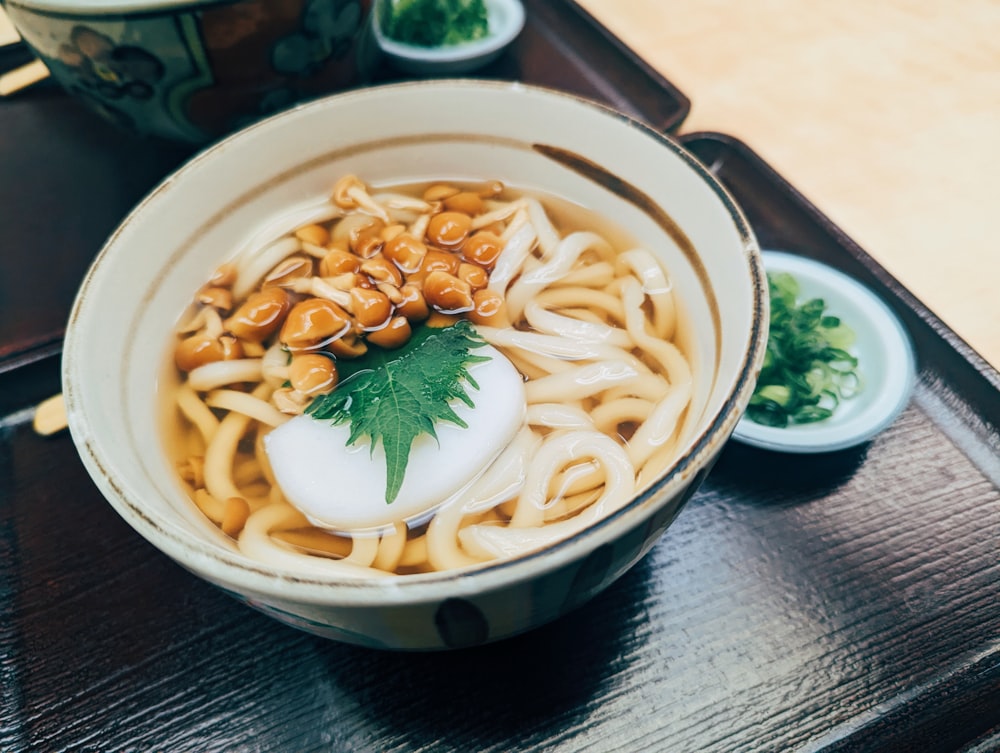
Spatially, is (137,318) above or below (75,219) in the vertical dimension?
above

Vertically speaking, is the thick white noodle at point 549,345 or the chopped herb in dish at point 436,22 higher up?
the chopped herb in dish at point 436,22

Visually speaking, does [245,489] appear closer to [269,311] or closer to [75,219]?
[269,311]

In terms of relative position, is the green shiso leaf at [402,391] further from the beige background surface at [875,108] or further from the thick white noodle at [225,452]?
the beige background surface at [875,108]

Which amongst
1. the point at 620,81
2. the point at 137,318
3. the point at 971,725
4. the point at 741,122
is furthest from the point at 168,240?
the point at 741,122

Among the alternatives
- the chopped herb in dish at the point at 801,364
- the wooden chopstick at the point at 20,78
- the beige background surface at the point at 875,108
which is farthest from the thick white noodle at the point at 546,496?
the wooden chopstick at the point at 20,78

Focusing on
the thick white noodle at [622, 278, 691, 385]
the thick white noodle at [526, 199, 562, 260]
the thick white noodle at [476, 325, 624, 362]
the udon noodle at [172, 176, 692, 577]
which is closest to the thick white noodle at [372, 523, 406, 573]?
the udon noodle at [172, 176, 692, 577]

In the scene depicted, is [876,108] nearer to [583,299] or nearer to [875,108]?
[875,108]

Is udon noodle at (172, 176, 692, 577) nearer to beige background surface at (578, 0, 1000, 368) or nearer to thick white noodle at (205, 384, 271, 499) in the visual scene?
thick white noodle at (205, 384, 271, 499)
